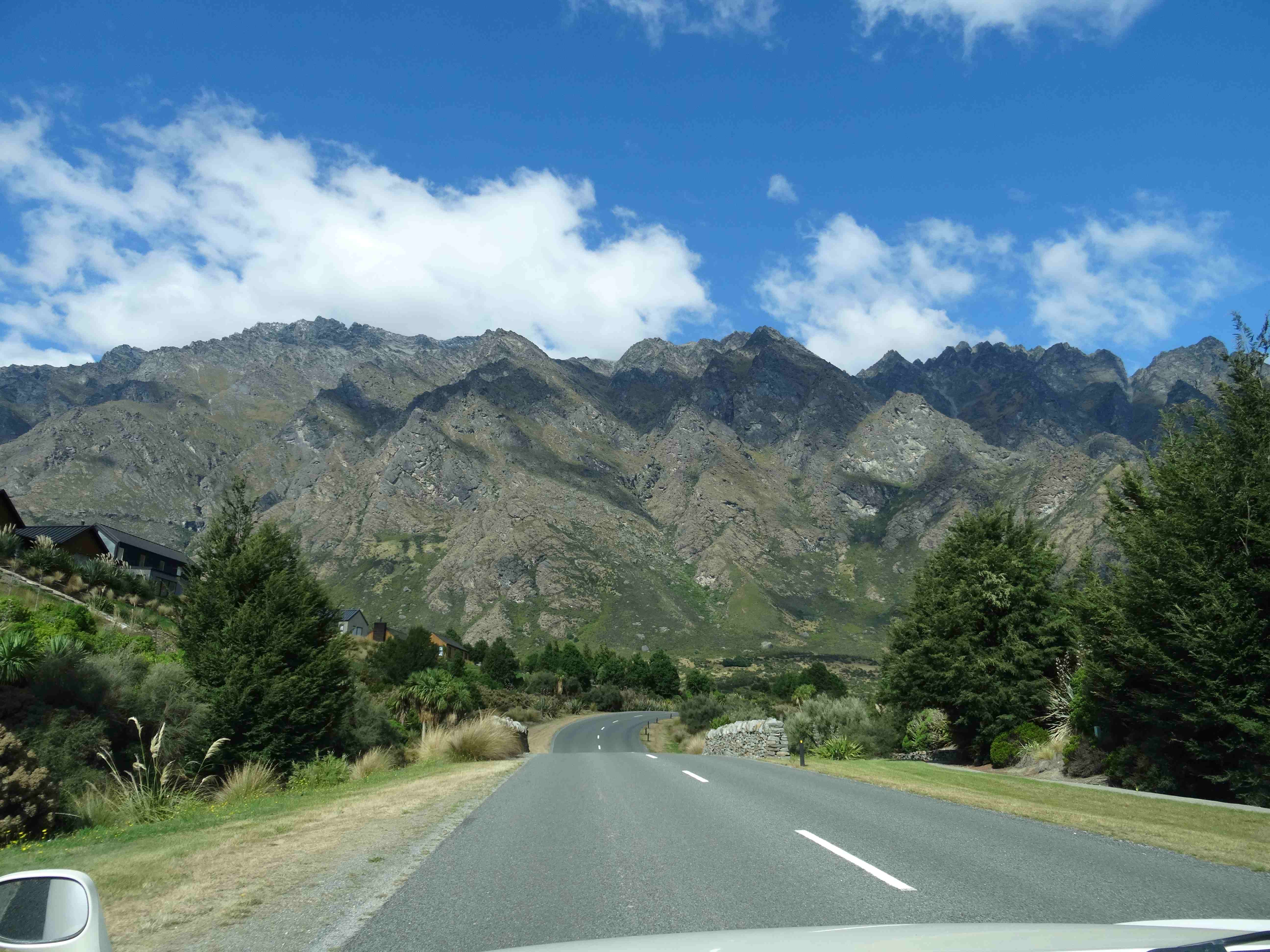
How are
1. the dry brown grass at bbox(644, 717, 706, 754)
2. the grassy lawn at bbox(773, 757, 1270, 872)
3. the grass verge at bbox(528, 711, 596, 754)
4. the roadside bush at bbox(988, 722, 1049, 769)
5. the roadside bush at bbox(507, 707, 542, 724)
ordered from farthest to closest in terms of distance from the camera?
the roadside bush at bbox(507, 707, 542, 724)
the grass verge at bbox(528, 711, 596, 754)
the dry brown grass at bbox(644, 717, 706, 754)
the roadside bush at bbox(988, 722, 1049, 769)
the grassy lawn at bbox(773, 757, 1270, 872)

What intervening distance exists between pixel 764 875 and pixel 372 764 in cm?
1645

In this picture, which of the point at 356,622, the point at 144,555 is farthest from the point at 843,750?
the point at 356,622

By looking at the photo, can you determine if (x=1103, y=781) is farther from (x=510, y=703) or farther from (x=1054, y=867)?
(x=510, y=703)

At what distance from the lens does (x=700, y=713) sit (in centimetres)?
6041

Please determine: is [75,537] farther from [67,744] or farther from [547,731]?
[67,744]

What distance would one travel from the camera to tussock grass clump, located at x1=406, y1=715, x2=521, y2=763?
24.2 metres

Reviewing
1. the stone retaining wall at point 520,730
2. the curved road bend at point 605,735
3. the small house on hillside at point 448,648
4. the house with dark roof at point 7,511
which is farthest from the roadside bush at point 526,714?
the house with dark roof at point 7,511

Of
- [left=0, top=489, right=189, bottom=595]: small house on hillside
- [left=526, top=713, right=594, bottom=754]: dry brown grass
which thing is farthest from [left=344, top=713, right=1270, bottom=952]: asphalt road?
[left=0, top=489, right=189, bottom=595]: small house on hillside

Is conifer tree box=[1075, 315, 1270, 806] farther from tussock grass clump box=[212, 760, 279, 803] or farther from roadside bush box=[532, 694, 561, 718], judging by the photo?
roadside bush box=[532, 694, 561, 718]

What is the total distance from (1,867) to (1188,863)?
11705 mm

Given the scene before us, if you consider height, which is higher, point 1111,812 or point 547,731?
point 1111,812

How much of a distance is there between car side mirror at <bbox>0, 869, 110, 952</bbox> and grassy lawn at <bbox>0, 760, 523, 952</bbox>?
10.3 ft

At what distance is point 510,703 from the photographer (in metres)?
67.3

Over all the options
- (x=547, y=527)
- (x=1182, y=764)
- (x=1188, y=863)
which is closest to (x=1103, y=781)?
(x=1182, y=764)
